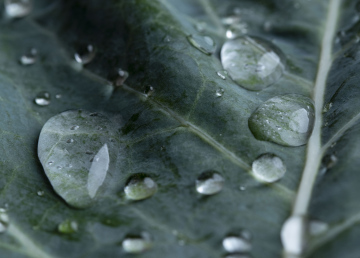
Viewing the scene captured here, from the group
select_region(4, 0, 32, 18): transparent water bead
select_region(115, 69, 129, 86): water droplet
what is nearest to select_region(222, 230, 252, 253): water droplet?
select_region(115, 69, 129, 86): water droplet

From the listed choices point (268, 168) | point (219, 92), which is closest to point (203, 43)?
point (219, 92)

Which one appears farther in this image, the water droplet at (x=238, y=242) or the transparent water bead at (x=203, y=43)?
the transparent water bead at (x=203, y=43)

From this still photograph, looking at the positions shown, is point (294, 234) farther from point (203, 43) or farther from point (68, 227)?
point (203, 43)

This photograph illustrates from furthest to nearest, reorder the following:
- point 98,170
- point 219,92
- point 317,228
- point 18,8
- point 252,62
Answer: point 18,8, point 252,62, point 219,92, point 98,170, point 317,228

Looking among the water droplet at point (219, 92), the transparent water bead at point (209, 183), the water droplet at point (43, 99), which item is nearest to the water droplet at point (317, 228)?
the transparent water bead at point (209, 183)

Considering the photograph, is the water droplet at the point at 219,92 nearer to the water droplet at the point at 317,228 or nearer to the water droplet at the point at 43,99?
the water droplet at the point at 317,228

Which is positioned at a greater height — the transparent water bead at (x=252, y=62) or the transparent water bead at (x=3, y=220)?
the transparent water bead at (x=252, y=62)

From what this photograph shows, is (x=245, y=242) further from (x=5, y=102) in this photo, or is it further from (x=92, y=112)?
(x=5, y=102)
